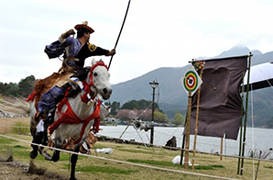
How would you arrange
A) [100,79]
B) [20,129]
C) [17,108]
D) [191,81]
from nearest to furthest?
[100,79] → [17,108] → [191,81] → [20,129]

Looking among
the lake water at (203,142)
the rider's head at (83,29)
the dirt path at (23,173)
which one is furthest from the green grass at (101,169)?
the rider's head at (83,29)

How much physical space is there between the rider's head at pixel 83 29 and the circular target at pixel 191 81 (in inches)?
161

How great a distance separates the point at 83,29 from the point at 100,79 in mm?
1364

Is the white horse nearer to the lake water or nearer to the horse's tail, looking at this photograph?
the horse's tail

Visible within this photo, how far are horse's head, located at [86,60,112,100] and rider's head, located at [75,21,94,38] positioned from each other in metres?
0.85

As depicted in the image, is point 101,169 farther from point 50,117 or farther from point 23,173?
point 50,117

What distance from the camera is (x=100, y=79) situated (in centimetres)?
572

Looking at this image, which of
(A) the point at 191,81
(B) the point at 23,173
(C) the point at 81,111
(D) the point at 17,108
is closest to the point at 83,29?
(C) the point at 81,111

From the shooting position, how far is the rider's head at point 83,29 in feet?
21.6

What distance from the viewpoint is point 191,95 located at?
10023 mm

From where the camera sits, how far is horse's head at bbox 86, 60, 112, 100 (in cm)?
557

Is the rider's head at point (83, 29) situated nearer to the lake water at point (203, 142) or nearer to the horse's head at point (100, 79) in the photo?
the horse's head at point (100, 79)

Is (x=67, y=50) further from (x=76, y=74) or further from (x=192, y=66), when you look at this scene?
(x=192, y=66)

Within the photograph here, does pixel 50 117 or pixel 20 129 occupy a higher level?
pixel 50 117
